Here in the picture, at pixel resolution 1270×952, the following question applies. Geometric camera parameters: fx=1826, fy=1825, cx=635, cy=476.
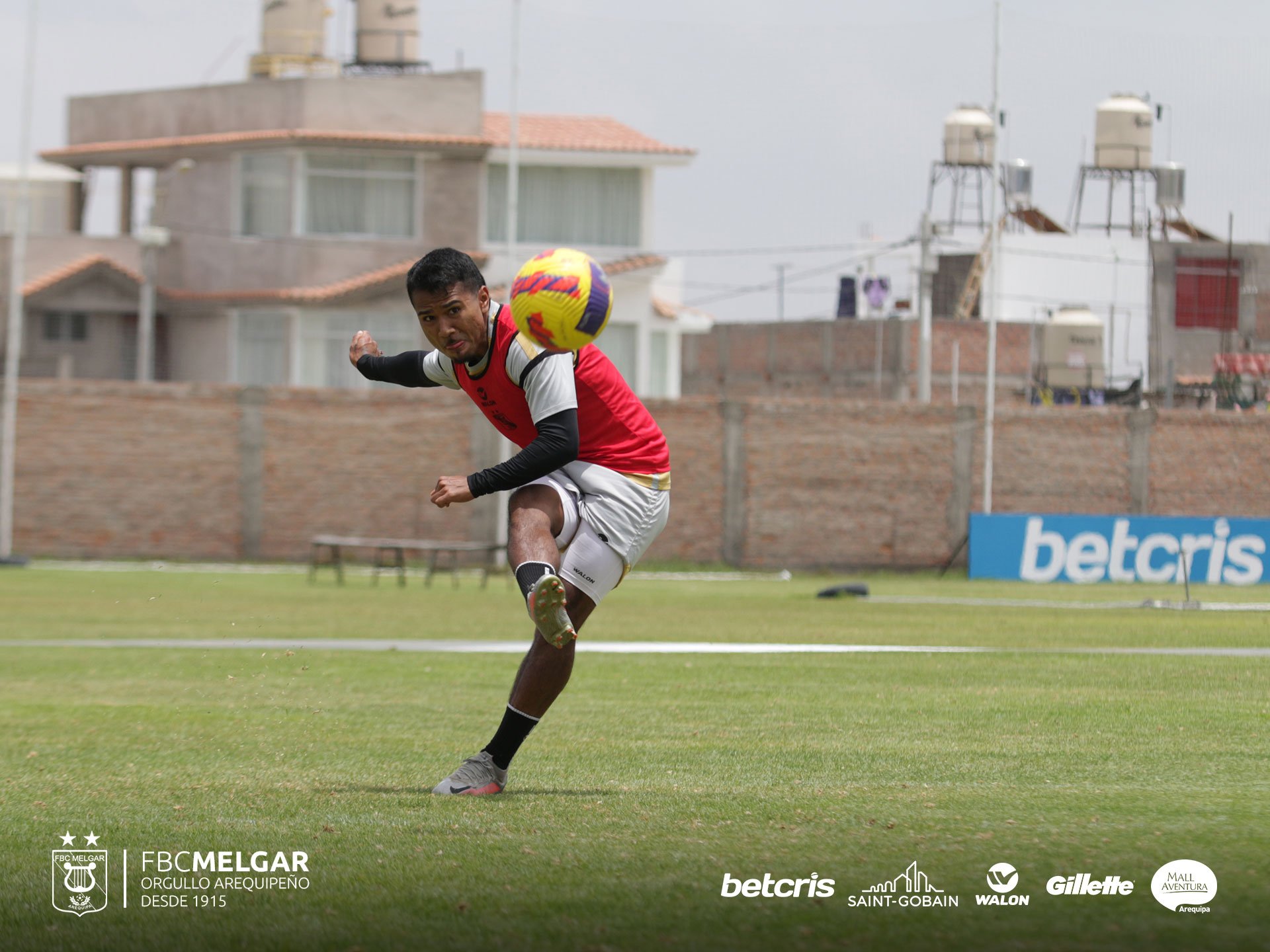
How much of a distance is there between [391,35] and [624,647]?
33915 mm

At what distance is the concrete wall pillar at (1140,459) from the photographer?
39844mm

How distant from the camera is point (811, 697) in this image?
1130 cm

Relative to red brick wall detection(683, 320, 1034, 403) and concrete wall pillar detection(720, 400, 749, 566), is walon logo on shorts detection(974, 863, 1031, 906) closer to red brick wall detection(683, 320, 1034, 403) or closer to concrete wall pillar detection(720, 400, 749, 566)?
concrete wall pillar detection(720, 400, 749, 566)

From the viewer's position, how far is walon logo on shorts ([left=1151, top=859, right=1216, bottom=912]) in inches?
190

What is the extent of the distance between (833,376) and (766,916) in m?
61.8

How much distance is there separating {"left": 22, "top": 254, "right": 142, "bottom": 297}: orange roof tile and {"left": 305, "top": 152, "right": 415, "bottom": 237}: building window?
442cm

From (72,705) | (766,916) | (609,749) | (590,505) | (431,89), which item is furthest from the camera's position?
(431,89)

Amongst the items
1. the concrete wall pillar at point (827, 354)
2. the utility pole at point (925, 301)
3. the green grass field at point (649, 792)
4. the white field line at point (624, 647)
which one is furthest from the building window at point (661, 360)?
the green grass field at point (649, 792)

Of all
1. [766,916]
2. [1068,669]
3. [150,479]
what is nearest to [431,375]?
[766,916]

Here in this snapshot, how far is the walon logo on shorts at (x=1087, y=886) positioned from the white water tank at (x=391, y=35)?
4417 centimetres

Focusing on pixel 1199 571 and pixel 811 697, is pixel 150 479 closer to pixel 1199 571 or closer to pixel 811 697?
pixel 1199 571

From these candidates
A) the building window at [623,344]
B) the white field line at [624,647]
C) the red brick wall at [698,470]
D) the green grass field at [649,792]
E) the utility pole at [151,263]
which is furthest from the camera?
the building window at [623,344]

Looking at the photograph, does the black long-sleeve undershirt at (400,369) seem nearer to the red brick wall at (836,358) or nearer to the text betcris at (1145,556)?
the text betcris at (1145,556)

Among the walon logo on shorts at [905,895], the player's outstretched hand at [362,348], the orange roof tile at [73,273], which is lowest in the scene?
the walon logo on shorts at [905,895]
